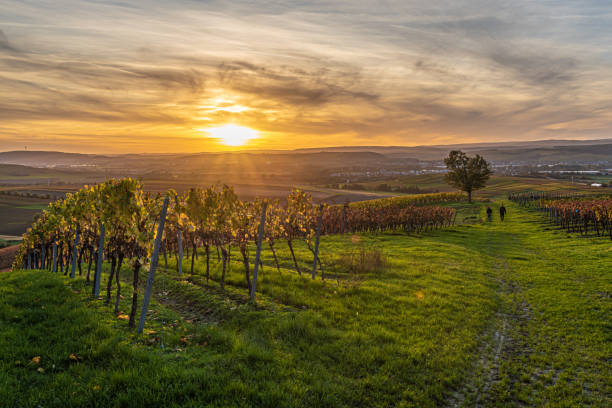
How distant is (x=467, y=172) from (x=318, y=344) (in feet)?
227

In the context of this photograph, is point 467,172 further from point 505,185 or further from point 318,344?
point 318,344

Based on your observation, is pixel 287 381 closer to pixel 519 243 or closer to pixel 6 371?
pixel 6 371

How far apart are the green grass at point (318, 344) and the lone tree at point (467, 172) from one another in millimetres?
55374

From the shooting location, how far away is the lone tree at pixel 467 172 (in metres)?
66.1

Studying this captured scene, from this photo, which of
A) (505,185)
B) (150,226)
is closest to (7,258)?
(150,226)

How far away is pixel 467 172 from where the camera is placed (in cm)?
6694

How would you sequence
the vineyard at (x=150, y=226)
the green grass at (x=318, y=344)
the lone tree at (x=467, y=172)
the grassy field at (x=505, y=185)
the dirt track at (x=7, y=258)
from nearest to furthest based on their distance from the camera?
the green grass at (x=318, y=344), the vineyard at (x=150, y=226), the dirt track at (x=7, y=258), the lone tree at (x=467, y=172), the grassy field at (x=505, y=185)

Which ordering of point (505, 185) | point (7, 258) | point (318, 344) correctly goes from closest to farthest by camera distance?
1. point (318, 344)
2. point (7, 258)
3. point (505, 185)

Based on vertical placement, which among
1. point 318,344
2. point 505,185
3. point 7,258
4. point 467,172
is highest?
point 467,172

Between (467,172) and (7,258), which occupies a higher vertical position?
(467,172)

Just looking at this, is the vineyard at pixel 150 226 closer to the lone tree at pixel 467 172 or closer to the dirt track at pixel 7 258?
the dirt track at pixel 7 258

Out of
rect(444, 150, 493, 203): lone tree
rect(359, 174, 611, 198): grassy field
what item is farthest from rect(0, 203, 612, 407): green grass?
rect(359, 174, 611, 198): grassy field

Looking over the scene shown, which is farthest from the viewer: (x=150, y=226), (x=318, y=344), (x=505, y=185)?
(x=505, y=185)

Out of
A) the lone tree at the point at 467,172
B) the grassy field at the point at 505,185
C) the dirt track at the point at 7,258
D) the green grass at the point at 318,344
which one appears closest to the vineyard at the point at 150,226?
the green grass at the point at 318,344
